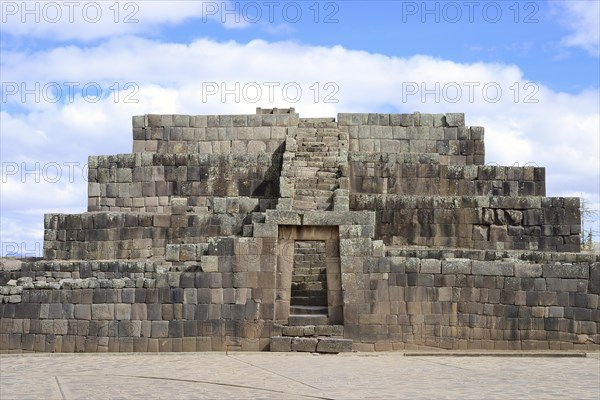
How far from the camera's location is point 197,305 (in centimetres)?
2038

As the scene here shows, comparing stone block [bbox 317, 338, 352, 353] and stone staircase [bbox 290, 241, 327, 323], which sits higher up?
stone staircase [bbox 290, 241, 327, 323]

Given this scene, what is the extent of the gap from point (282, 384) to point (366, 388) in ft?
4.60

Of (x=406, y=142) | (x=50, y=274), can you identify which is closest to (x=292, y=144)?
(x=406, y=142)

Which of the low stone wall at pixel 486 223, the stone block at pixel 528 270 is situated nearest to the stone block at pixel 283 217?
the low stone wall at pixel 486 223

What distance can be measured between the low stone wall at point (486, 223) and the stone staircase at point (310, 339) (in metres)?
4.82

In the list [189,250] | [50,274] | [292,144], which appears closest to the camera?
[189,250]

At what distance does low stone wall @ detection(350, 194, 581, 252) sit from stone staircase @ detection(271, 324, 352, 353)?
482cm

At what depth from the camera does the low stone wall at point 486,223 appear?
24.2m

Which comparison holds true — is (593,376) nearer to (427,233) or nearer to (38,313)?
(427,233)

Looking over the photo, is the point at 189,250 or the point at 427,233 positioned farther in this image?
the point at 427,233

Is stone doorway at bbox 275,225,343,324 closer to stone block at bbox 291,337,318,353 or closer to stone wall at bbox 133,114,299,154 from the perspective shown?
stone block at bbox 291,337,318,353

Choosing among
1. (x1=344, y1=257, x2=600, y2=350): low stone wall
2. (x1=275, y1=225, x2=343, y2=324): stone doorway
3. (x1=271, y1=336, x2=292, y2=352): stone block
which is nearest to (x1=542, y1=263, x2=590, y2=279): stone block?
(x1=344, y1=257, x2=600, y2=350): low stone wall

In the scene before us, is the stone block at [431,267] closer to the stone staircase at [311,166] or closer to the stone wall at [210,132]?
the stone staircase at [311,166]

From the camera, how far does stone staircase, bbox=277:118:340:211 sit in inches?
938
